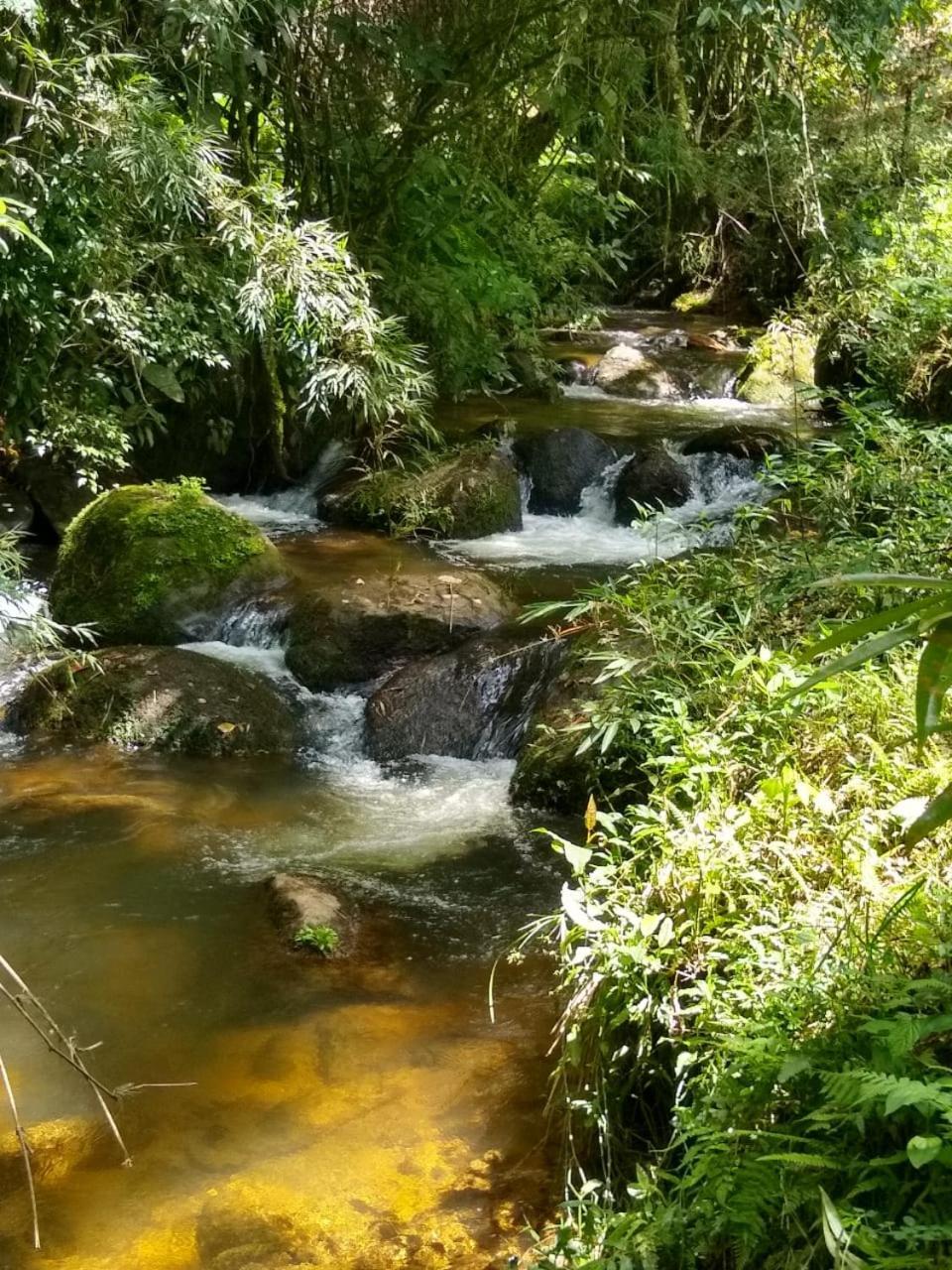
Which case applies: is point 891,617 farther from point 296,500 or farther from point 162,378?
point 296,500

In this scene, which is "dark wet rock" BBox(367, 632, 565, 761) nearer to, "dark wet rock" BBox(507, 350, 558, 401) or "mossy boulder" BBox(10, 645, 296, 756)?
"mossy boulder" BBox(10, 645, 296, 756)

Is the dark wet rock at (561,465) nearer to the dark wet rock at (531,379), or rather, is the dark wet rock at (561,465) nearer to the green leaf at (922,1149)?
the dark wet rock at (531,379)

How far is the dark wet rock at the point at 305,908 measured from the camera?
4.38m

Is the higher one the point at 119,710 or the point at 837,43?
the point at 837,43

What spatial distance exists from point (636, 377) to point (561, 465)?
3411mm

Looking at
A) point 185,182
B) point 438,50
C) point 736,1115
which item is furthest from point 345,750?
point 438,50

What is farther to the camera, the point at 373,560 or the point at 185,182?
the point at 373,560

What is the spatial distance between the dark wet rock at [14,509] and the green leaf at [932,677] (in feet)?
25.3

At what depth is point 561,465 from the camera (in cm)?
977

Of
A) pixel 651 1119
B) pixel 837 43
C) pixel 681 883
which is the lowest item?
pixel 651 1119

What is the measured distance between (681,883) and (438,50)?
6.75 m

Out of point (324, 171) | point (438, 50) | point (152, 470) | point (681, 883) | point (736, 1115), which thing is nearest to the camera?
point (736, 1115)

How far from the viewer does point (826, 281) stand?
35.3 feet

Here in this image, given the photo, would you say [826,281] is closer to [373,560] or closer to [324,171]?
[324,171]
